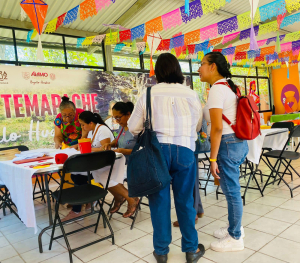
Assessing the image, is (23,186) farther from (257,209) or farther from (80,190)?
(257,209)

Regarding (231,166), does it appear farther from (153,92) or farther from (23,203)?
(23,203)

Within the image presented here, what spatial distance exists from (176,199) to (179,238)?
680 mm

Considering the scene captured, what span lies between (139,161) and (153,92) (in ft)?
1.49

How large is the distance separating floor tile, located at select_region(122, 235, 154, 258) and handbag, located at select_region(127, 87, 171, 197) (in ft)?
2.21

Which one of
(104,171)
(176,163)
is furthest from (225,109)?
(104,171)

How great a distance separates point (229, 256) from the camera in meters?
1.85

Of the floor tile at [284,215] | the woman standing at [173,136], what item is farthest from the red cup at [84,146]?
the floor tile at [284,215]

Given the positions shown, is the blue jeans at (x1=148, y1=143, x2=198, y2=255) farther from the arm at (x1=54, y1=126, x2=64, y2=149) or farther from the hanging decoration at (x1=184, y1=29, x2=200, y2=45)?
the hanging decoration at (x1=184, y1=29, x2=200, y2=45)

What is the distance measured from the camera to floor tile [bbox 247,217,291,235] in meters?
2.20

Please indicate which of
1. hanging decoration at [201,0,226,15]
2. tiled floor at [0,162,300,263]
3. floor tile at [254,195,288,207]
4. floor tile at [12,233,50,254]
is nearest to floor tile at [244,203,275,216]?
tiled floor at [0,162,300,263]

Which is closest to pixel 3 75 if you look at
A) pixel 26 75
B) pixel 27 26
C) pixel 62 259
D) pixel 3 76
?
pixel 3 76

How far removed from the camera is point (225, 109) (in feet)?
5.97

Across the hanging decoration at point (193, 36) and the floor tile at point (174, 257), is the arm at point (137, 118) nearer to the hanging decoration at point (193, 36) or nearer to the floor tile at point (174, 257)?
the floor tile at point (174, 257)

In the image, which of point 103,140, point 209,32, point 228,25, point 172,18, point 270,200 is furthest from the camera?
point 209,32
